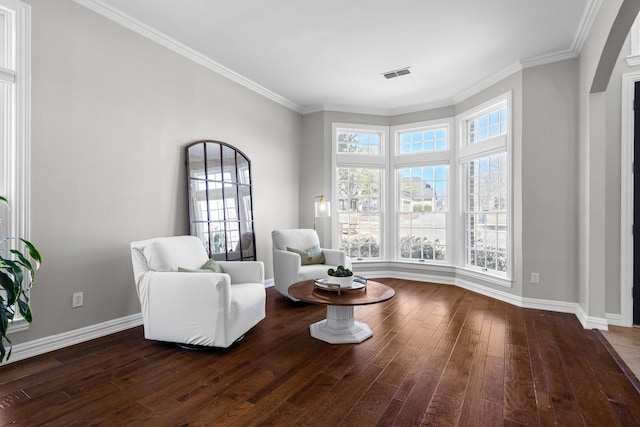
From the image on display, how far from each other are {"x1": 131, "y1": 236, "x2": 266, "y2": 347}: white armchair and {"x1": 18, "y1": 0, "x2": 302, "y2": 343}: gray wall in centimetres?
48

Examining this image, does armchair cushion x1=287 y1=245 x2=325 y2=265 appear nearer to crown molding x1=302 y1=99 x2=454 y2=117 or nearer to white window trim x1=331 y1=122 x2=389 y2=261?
white window trim x1=331 y1=122 x2=389 y2=261

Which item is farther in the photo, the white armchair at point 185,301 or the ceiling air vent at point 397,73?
the ceiling air vent at point 397,73

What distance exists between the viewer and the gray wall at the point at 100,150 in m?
2.59

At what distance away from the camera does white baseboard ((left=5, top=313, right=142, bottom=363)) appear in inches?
96.2

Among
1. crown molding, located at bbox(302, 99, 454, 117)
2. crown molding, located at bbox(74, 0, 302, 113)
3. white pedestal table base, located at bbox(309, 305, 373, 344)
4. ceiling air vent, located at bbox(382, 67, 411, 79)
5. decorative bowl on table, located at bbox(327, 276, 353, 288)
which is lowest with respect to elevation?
white pedestal table base, located at bbox(309, 305, 373, 344)

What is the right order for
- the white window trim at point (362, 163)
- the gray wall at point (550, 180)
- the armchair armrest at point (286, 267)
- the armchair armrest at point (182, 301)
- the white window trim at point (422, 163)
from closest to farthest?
1. the armchair armrest at point (182, 301)
2. the gray wall at point (550, 180)
3. the armchair armrest at point (286, 267)
4. the white window trim at point (422, 163)
5. the white window trim at point (362, 163)

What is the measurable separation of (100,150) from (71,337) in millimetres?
1579

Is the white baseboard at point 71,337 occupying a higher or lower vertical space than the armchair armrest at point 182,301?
lower

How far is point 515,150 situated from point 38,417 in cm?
481

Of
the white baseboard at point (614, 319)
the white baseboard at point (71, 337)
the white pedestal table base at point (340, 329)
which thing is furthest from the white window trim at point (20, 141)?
the white baseboard at point (614, 319)

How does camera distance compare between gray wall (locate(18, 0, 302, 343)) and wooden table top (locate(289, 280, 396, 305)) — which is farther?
wooden table top (locate(289, 280, 396, 305))

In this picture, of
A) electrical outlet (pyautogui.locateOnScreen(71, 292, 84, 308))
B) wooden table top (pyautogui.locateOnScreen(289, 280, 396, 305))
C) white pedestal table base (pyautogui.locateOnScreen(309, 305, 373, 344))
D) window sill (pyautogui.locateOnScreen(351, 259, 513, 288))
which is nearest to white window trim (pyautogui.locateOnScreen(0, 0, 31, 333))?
electrical outlet (pyautogui.locateOnScreen(71, 292, 84, 308))

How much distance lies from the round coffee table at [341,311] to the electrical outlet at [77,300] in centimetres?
174

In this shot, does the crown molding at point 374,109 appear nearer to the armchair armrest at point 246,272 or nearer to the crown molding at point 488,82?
the crown molding at point 488,82
